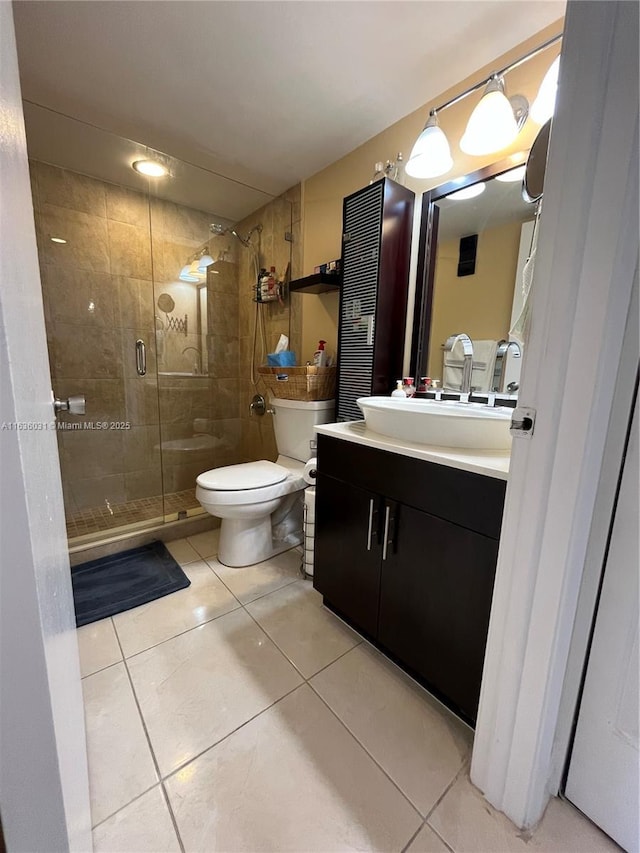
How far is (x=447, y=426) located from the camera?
0.96 metres

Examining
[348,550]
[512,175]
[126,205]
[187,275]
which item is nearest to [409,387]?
[348,550]

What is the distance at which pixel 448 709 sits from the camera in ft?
3.44

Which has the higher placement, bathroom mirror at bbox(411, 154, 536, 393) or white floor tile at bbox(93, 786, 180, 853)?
bathroom mirror at bbox(411, 154, 536, 393)

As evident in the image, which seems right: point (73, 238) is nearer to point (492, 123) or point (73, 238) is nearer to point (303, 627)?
point (492, 123)

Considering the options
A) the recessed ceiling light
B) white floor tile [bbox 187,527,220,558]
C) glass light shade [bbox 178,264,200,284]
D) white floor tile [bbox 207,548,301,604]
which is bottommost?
white floor tile [bbox 187,527,220,558]

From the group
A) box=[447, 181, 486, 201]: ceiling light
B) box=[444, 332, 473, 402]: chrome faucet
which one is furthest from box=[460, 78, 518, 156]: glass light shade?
box=[444, 332, 473, 402]: chrome faucet

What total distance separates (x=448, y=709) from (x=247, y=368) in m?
2.23

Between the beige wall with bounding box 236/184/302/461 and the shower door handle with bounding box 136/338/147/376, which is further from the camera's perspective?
the shower door handle with bounding box 136/338/147/376

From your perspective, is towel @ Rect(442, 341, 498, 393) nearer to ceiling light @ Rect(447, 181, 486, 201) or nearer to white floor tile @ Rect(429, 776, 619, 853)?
ceiling light @ Rect(447, 181, 486, 201)

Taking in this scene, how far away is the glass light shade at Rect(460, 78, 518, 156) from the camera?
1125mm

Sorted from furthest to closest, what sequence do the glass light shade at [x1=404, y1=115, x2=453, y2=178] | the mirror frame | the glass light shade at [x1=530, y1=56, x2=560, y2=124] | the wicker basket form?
the wicker basket → the mirror frame → the glass light shade at [x1=404, y1=115, x2=453, y2=178] → the glass light shade at [x1=530, y1=56, x2=560, y2=124]

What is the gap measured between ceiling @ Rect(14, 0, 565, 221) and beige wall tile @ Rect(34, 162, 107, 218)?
0.11m

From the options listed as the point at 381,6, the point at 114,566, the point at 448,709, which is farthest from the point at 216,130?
the point at 448,709

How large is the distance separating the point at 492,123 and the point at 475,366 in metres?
0.81
